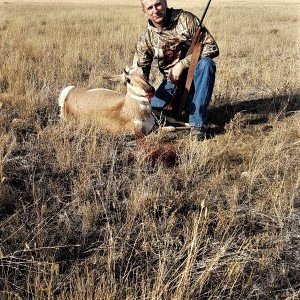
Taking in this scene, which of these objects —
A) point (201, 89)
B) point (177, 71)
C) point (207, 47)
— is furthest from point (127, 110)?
point (207, 47)

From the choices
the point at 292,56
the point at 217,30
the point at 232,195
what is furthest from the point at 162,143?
the point at 217,30

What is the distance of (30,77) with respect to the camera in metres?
6.83

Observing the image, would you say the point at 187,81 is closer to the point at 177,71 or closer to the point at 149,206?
the point at 177,71

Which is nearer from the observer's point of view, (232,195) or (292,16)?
(232,195)

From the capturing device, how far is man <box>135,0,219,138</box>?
4949 mm

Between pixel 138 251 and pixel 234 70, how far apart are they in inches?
231

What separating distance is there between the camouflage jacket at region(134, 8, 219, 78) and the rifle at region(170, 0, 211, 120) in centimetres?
7

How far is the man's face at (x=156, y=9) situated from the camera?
4808 mm

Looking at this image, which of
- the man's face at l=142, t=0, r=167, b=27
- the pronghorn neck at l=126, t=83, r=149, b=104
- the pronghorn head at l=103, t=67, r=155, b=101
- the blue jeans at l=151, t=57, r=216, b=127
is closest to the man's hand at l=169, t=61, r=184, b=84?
the blue jeans at l=151, t=57, r=216, b=127

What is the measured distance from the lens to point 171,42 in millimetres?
5145

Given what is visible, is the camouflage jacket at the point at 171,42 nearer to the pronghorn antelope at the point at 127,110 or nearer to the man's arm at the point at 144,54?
the man's arm at the point at 144,54

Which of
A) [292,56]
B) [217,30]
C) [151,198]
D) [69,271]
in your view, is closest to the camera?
[69,271]

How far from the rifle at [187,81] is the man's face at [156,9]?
41cm

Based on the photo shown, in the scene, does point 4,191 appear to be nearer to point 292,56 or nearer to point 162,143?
point 162,143
